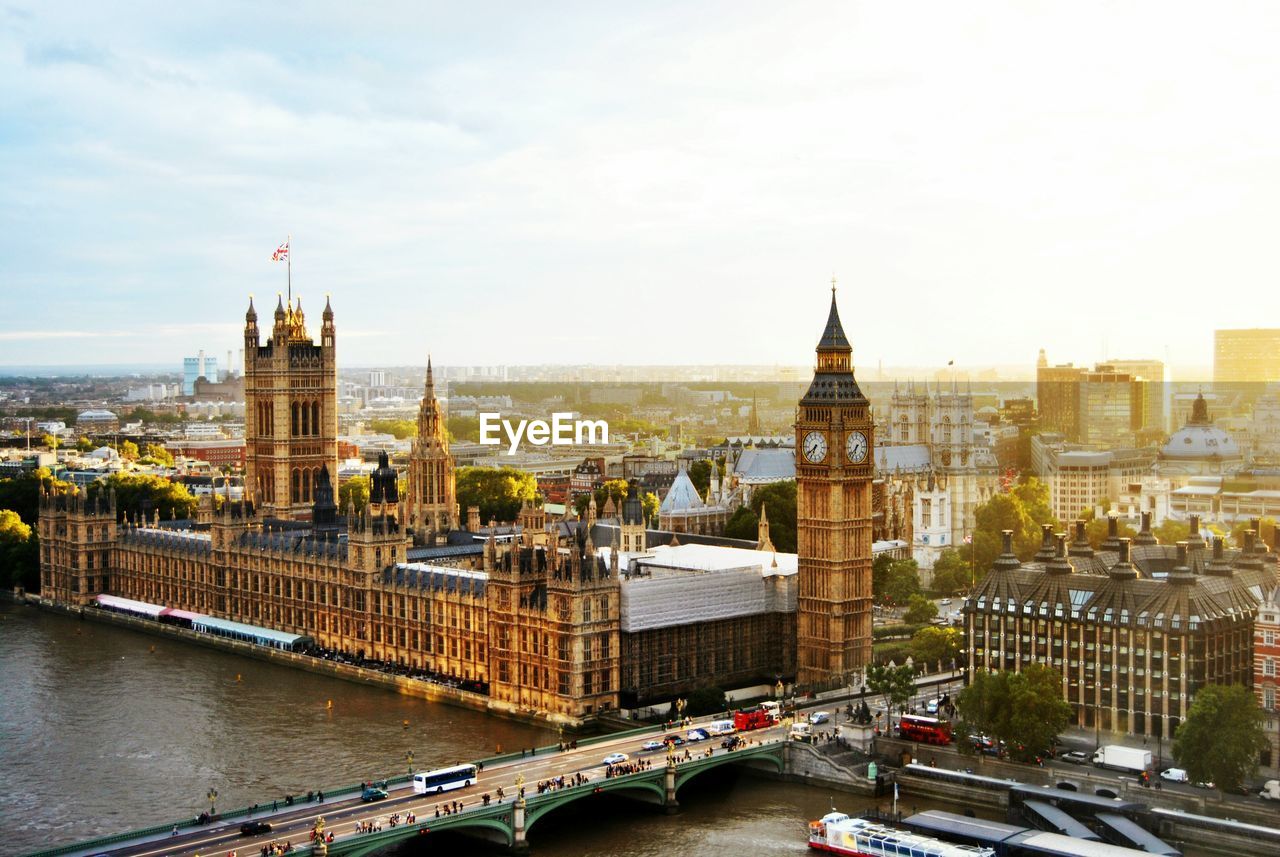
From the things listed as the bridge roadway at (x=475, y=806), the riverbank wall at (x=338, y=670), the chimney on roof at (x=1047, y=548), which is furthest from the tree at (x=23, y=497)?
the chimney on roof at (x=1047, y=548)

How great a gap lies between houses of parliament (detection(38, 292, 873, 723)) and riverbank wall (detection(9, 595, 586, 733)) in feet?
1.56

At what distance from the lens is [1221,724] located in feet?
197

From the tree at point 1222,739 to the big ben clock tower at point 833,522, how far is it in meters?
22.0

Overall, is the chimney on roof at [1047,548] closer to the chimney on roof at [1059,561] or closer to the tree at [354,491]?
the chimney on roof at [1059,561]

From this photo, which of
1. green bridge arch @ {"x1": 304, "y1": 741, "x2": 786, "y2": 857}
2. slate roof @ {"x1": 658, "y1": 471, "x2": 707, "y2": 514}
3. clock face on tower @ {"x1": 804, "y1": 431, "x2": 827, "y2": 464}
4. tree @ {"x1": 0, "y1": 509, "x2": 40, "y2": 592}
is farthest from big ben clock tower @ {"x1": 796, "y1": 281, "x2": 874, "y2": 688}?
tree @ {"x1": 0, "y1": 509, "x2": 40, "y2": 592}

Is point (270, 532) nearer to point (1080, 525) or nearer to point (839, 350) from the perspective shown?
point (839, 350)

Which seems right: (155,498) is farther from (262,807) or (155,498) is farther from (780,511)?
(262,807)

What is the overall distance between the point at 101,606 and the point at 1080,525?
2769 inches

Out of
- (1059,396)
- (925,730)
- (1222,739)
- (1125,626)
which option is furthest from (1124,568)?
(1059,396)

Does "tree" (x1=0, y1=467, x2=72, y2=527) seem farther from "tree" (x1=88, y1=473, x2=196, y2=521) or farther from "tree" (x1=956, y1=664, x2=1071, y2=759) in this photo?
"tree" (x1=956, y1=664, x2=1071, y2=759)

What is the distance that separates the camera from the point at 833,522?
7994 centimetres

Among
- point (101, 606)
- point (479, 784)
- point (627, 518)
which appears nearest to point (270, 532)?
point (101, 606)

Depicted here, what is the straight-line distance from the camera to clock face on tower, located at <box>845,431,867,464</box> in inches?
3179

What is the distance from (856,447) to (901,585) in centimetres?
2850
